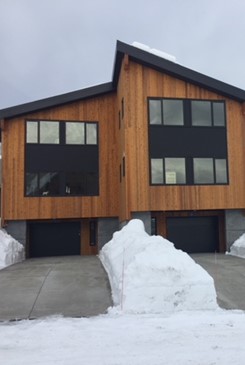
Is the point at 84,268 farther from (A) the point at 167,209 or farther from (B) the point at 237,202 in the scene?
(B) the point at 237,202

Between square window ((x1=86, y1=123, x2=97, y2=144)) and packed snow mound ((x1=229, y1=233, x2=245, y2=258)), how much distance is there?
888 centimetres

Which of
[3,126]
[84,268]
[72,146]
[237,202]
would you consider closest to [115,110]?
[72,146]

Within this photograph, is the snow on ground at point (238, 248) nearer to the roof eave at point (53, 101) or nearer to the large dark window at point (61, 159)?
the large dark window at point (61, 159)

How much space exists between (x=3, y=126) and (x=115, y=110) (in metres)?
6.00

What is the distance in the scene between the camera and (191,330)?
20.6 feet

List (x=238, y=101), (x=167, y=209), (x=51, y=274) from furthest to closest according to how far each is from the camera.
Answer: (x=238, y=101), (x=167, y=209), (x=51, y=274)

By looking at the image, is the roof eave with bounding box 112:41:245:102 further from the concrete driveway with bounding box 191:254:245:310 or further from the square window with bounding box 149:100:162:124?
the concrete driveway with bounding box 191:254:245:310

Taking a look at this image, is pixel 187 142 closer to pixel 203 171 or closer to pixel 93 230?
pixel 203 171

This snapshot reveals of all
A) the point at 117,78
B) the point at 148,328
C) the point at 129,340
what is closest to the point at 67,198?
the point at 117,78

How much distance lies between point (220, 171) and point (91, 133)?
23.2 feet

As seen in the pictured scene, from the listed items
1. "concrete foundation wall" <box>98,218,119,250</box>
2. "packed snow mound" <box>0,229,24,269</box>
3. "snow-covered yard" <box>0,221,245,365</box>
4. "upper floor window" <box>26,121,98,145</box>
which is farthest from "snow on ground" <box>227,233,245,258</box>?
"packed snow mound" <box>0,229,24,269</box>

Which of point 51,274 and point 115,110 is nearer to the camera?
point 51,274

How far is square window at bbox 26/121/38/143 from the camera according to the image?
1959 cm

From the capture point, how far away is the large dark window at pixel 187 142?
18.0 m
